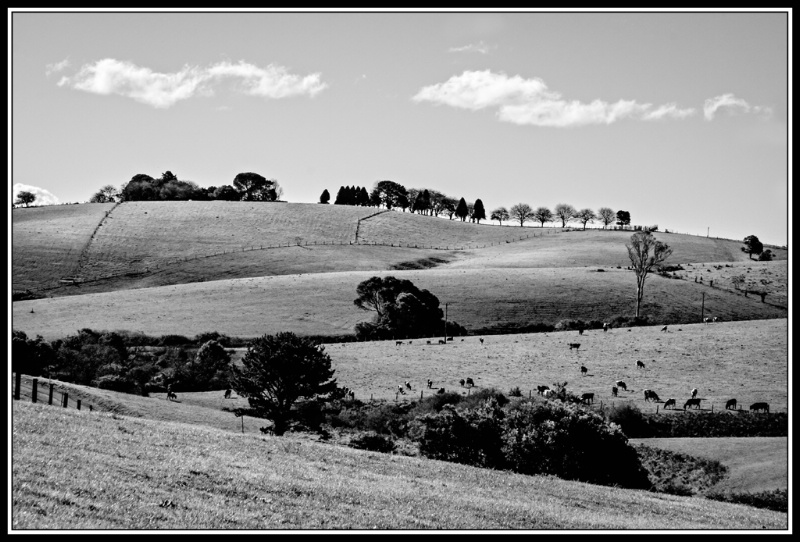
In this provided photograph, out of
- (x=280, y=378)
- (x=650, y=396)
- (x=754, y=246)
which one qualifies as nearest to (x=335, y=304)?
(x=650, y=396)

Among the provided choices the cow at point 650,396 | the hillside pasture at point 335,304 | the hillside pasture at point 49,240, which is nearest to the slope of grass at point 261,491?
the cow at point 650,396

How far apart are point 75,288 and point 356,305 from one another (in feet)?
124

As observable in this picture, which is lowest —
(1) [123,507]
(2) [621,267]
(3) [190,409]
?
(3) [190,409]

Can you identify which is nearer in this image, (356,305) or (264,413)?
(264,413)

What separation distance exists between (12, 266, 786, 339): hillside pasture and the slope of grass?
182 feet

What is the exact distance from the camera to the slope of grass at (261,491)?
16.5 meters

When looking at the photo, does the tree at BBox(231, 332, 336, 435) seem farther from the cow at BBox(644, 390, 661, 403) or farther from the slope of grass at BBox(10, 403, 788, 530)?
the cow at BBox(644, 390, 661, 403)

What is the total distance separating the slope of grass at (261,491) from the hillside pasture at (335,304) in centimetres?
5544

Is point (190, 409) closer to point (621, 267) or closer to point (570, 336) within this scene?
point (570, 336)

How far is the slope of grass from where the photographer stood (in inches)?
648

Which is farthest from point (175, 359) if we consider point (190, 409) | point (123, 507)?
point (123, 507)

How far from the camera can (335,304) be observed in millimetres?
95438

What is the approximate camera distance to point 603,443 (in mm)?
37688

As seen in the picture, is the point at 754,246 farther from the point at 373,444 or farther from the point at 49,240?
the point at 373,444
